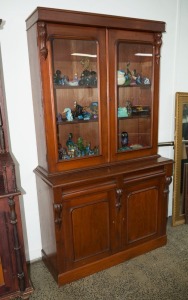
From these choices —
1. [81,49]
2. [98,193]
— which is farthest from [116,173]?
[81,49]

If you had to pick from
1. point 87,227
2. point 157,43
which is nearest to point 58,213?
point 87,227

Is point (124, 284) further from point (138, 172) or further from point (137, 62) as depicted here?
point (137, 62)

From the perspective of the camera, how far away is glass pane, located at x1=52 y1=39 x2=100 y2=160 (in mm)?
1828

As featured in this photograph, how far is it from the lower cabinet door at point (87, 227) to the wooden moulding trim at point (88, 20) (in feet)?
4.15

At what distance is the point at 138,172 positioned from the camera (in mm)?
2086

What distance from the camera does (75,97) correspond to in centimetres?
199

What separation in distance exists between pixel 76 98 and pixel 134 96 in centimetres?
57

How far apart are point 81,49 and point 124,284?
6.21 feet

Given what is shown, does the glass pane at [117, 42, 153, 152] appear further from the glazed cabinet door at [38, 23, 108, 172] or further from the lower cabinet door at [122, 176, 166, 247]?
the lower cabinet door at [122, 176, 166, 247]

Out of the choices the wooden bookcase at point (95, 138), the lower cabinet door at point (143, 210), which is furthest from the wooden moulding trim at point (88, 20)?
the lower cabinet door at point (143, 210)

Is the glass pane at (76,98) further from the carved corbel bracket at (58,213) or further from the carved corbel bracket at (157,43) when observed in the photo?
the carved corbel bracket at (157,43)

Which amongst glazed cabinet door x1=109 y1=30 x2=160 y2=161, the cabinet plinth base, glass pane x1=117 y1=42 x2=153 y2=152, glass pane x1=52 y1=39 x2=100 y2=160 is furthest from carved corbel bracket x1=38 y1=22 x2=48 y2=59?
the cabinet plinth base

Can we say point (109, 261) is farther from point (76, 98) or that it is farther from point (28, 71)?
point (28, 71)

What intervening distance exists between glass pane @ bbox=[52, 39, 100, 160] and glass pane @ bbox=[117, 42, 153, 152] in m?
0.24
